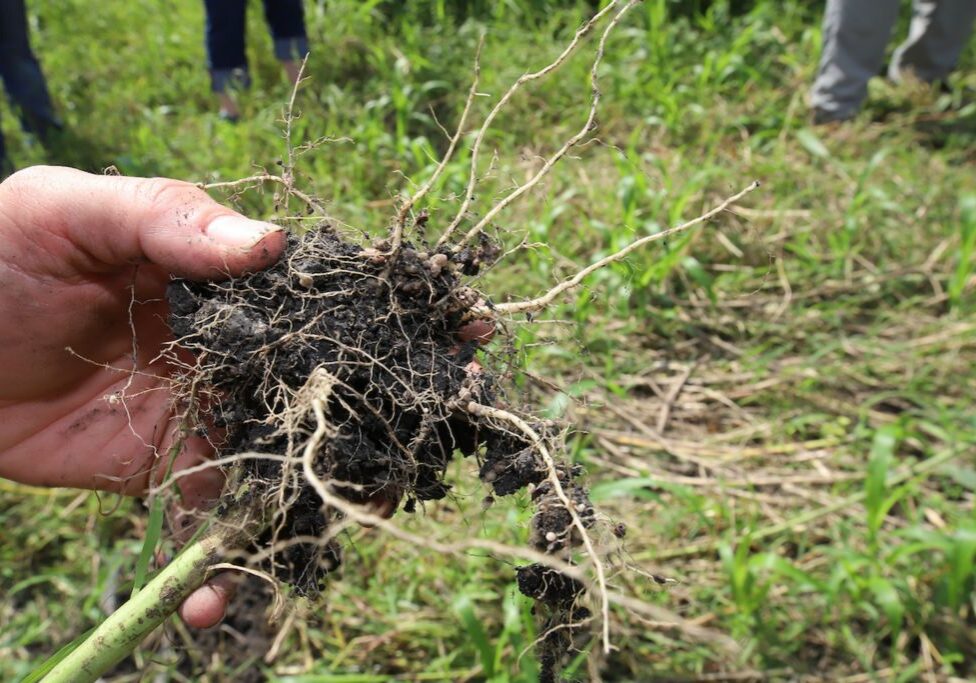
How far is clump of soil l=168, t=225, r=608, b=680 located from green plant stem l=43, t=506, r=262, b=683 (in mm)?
76

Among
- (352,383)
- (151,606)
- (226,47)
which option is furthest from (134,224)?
(226,47)

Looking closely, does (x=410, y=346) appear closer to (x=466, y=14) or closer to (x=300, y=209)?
(x=300, y=209)

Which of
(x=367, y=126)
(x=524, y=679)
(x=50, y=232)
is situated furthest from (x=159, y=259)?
(x=367, y=126)

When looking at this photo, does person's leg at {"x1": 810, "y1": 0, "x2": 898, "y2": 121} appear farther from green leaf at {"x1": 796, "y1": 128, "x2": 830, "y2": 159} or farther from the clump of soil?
the clump of soil

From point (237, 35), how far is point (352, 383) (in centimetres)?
304

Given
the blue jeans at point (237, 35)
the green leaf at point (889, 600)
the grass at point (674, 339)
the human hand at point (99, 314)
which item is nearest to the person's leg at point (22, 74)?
the grass at point (674, 339)

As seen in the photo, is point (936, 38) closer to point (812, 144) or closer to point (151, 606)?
point (812, 144)

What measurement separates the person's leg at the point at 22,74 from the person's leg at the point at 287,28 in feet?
3.88

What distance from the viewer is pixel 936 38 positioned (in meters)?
3.70

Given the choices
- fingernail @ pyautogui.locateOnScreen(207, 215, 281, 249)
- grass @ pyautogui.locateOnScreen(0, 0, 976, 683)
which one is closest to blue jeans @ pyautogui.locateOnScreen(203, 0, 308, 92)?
grass @ pyautogui.locateOnScreen(0, 0, 976, 683)

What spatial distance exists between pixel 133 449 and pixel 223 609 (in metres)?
0.40

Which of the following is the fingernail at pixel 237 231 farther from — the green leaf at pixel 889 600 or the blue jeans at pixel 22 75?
the blue jeans at pixel 22 75

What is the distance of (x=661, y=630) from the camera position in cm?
193

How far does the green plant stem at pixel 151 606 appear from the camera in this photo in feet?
3.70
